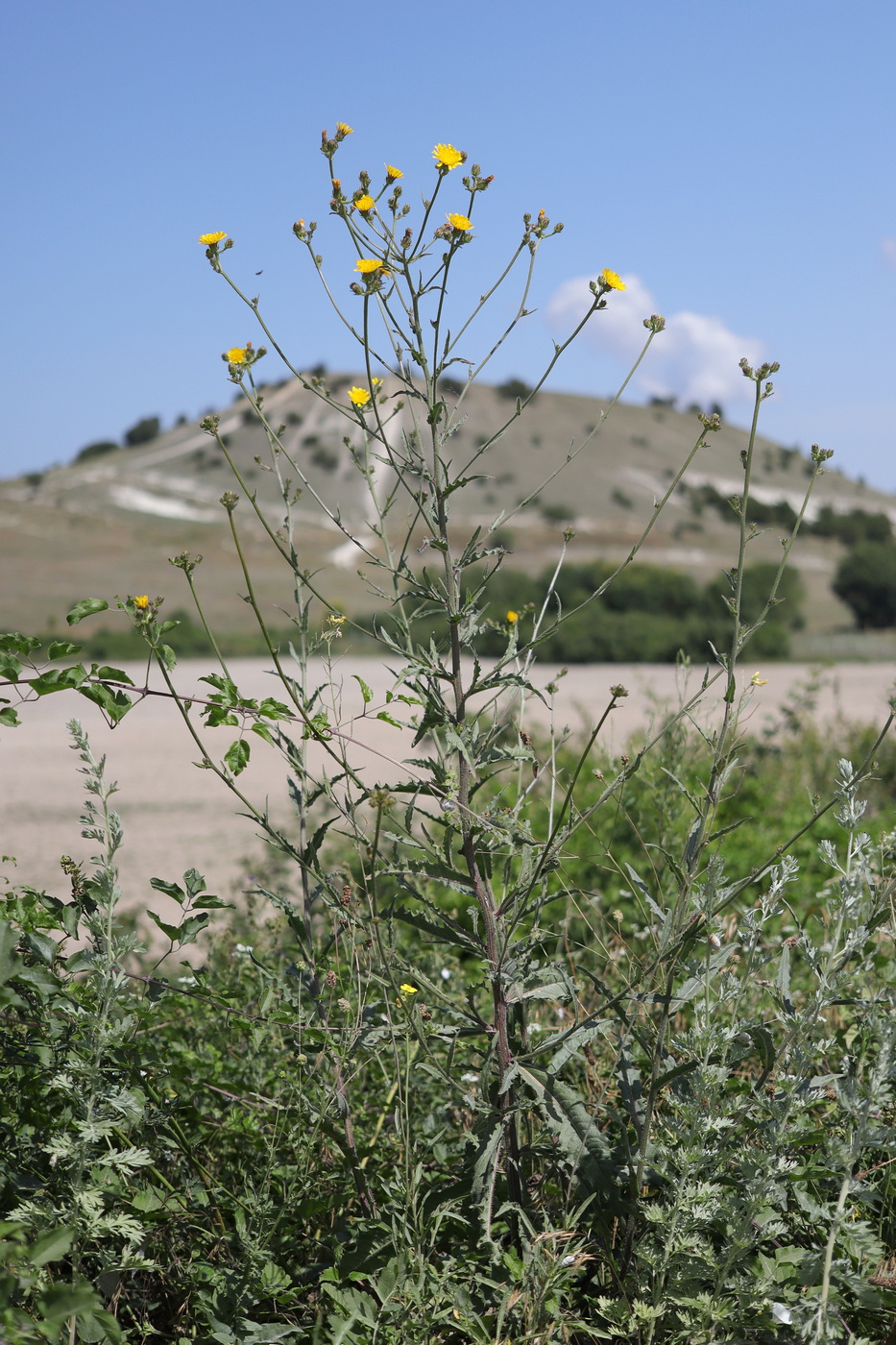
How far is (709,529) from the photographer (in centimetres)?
6381

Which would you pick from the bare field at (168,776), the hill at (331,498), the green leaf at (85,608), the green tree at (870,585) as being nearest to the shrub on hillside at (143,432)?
the hill at (331,498)

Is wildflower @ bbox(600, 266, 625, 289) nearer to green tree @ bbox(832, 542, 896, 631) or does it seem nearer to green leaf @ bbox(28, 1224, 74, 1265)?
green leaf @ bbox(28, 1224, 74, 1265)

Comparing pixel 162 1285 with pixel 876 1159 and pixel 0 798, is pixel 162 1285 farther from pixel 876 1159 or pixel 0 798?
pixel 0 798

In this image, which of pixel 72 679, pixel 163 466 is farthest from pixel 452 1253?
pixel 163 466

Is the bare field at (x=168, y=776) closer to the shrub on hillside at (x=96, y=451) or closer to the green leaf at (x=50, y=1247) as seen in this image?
the green leaf at (x=50, y=1247)

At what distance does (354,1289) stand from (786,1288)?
0.65m

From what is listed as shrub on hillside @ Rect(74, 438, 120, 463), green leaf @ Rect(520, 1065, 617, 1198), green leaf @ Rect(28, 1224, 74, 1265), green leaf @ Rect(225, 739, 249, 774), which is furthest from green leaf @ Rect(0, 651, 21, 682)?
shrub on hillside @ Rect(74, 438, 120, 463)

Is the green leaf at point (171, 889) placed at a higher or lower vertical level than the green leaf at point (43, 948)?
higher

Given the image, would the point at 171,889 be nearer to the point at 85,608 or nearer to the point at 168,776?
the point at 85,608

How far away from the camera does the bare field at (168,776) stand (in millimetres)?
6520

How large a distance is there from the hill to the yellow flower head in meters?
21.2

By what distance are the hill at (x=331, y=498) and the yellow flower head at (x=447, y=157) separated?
69.6 ft

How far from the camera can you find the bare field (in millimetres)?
6520

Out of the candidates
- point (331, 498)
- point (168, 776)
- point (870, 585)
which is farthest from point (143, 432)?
point (168, 776)
